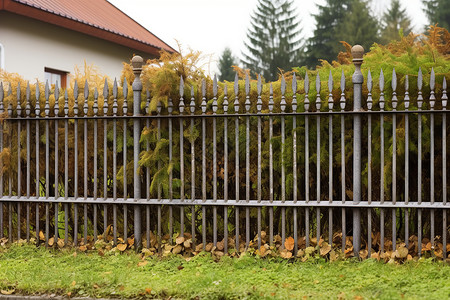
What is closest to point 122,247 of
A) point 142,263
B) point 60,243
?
point 142,263

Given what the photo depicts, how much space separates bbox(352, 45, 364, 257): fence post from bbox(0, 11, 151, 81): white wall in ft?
23.9

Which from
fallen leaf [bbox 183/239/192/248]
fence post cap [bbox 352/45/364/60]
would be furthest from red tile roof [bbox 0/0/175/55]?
fence post cap [bbox 352/45/364/60]

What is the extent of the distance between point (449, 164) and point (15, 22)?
33.1 feet

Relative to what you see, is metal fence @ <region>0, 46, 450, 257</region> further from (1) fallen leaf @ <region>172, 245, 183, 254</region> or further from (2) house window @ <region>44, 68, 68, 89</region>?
(2) house window @ <region>44, 68, 68, 89</region>

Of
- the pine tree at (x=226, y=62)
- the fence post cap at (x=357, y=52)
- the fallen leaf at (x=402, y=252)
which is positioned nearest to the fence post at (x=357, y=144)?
the fence post cap at (x=357, y=52)

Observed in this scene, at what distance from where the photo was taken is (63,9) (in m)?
13.8

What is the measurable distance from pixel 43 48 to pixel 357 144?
32.3 feet

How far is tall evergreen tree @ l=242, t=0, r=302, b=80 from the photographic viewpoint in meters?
47.6

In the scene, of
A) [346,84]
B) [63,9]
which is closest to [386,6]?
[63,9]

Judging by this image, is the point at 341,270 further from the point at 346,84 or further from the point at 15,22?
the point at 15,22

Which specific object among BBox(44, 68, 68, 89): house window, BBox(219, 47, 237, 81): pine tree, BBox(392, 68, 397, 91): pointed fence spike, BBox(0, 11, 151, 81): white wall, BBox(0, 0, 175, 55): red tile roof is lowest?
BBox(392, 68, 397, 91): pointed fence spike

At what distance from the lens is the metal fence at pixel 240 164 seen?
5.78 meters

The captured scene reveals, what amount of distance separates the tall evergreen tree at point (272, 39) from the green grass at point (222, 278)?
41736 mm

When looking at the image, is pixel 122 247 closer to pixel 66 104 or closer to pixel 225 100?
pixel 66 104
